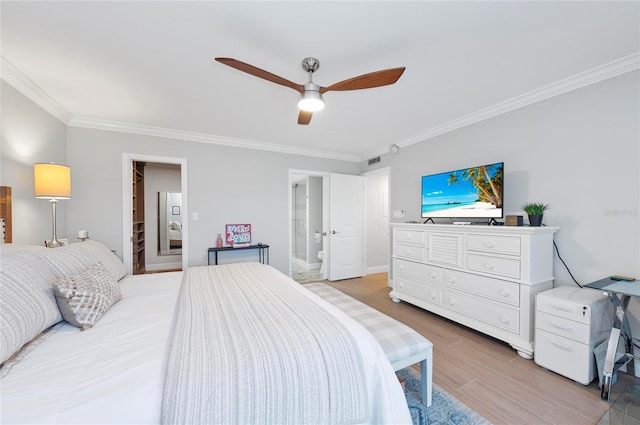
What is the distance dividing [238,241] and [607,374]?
13.3 feet

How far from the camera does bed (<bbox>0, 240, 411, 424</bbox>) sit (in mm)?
855

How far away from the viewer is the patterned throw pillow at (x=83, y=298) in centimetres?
131

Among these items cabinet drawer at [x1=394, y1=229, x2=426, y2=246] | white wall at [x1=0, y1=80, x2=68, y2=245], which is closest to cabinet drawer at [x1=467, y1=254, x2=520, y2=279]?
cabinet drawer at [x1=394, y1=229, x2=426, y2=246]

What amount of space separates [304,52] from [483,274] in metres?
2.62

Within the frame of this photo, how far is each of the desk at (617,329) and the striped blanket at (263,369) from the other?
6.11ft

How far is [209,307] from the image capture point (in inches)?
59.9

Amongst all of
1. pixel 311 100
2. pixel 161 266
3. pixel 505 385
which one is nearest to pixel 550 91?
pixel 311 100

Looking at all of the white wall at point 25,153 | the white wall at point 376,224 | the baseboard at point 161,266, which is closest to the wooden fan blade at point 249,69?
the white wall at point 25,153

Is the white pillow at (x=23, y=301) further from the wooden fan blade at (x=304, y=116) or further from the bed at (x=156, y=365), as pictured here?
the wooden fan blade at (x=304, y=116)

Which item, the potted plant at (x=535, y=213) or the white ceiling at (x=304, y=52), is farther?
the potted plant at (x=535, y=213)

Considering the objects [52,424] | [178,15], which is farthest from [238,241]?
[52,424]

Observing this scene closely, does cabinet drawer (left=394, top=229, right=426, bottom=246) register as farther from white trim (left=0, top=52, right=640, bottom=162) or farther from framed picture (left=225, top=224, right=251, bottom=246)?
framed picture (left=225, top=224, right=251, bottom=246)

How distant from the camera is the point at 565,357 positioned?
1.93 m

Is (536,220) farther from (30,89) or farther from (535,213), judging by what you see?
(30,89)
